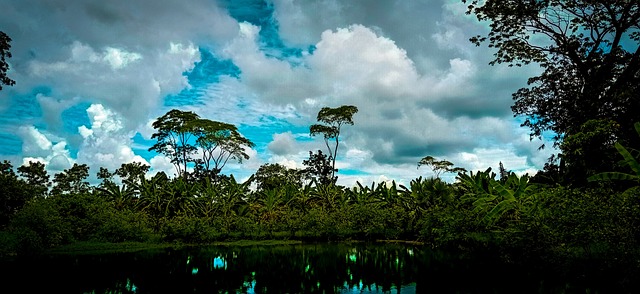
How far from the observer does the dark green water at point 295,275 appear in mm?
10594

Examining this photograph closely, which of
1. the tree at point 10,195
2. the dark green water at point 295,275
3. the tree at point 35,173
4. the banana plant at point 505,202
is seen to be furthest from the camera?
the tree at point 35,173

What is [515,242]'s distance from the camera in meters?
13.2

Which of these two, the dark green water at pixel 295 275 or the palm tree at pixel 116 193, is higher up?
the palm tree at pixel 116 193

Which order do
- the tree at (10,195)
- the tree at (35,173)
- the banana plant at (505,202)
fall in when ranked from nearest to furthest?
the banana plant at (505,202) < the tree at (10,195) < the tree at (35,173)

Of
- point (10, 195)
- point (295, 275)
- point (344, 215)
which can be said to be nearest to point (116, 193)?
point (10, 195)

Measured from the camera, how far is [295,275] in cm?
1292

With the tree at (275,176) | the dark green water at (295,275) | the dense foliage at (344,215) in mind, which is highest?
the tree at (275,176)

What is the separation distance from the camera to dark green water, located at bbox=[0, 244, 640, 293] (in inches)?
417

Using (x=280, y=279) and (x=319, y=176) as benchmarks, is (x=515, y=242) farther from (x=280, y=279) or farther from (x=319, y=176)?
(x=319, y=176)

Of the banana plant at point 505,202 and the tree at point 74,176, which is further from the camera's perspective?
the tree at point 74,176

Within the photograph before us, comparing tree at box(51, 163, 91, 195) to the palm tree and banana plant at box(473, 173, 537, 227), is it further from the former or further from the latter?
banana plant at box(473, 173, 537, 227)

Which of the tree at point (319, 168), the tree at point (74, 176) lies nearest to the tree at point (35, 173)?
the tree at point (74, 176)

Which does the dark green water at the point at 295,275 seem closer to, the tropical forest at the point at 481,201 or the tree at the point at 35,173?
the tropical forest at the point at 481,201

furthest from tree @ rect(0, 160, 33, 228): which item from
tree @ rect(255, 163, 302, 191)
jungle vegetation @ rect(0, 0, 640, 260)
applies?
tree @ rect(255, 163, 302, 191)
